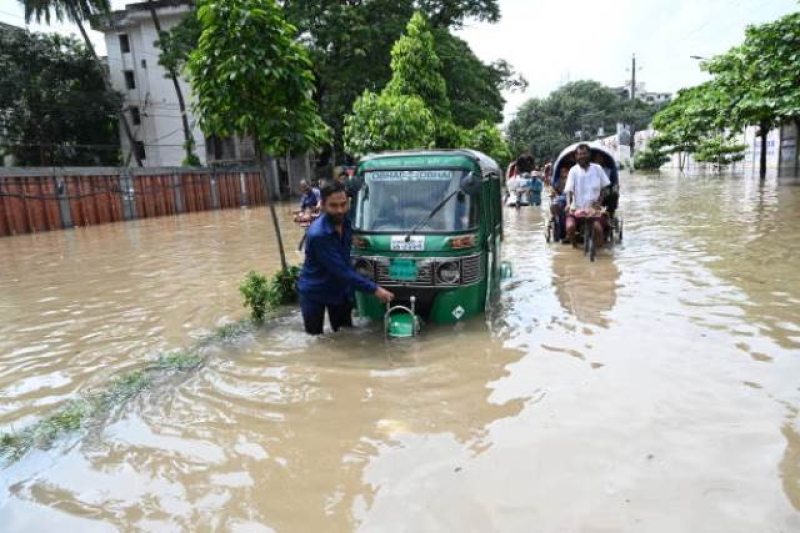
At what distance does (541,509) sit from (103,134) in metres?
42.0

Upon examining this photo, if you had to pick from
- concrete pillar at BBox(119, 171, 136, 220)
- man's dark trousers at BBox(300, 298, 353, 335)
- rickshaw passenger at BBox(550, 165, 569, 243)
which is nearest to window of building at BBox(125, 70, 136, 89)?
concrete pillar at BBox(119, 171, 136, 220)

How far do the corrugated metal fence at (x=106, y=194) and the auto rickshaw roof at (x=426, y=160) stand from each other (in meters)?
20.0

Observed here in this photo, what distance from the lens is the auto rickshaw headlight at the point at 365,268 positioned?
6.12 meters

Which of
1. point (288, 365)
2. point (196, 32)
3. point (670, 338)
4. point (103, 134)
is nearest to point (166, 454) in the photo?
point (288, 365)

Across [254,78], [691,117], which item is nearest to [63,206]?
[254,78]

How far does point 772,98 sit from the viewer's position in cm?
1966

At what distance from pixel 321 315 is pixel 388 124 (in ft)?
32.9

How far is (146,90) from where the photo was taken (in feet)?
130

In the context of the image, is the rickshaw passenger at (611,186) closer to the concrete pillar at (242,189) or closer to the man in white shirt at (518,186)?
the man in white shirt at (518,186)

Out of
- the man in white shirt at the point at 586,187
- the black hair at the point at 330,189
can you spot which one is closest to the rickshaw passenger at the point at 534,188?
the man in white shirt at the point at 586,187

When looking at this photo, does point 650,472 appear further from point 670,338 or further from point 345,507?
point 670,338

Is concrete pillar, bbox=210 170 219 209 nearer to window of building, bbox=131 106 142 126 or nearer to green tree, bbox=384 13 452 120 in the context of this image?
window of building, bbox=131 106 142 126

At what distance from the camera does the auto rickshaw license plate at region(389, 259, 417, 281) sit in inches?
234

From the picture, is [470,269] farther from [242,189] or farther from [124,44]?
[124,44]
